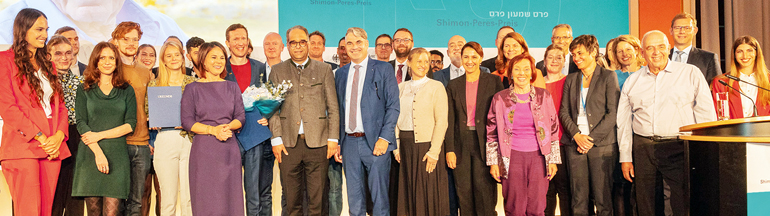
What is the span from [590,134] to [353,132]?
5.93 ft

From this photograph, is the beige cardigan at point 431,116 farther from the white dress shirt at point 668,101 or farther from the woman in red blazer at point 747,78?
the woman in red blazer at point 747,78

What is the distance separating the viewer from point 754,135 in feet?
8.64

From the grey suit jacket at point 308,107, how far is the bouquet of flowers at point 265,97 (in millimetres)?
76

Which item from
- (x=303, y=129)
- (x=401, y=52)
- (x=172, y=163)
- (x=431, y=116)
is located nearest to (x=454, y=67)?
(x=401, y=52)

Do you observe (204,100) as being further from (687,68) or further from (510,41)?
(687,68)

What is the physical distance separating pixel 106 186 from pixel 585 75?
369cm

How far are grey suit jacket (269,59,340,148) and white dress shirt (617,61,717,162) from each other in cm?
223

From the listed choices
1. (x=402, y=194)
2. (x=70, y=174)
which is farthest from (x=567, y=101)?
(x=70, y=174)

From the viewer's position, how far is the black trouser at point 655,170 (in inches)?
149

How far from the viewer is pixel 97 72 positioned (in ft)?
12.4

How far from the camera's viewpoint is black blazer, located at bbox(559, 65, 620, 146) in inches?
160

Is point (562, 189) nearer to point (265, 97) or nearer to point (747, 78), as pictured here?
point (747, 78)

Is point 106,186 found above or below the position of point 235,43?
below

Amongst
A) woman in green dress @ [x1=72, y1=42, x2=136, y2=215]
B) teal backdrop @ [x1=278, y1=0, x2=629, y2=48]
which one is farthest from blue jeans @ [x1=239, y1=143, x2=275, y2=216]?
teal backdrop @ [x1=278, y1=0, x2=629, y2=48]
